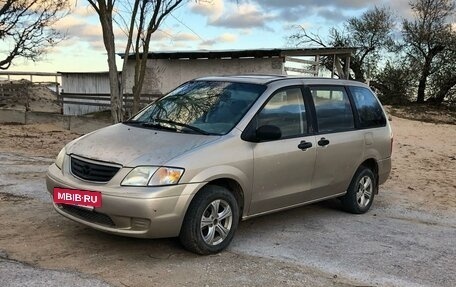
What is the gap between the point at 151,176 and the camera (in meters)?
4.41

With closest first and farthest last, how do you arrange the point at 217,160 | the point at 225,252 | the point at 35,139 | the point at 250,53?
1. the point at 217,160
2. the point at 225,252
3. the point at 35,139
4. the point at 250,53

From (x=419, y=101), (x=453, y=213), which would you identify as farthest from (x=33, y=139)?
(x=419, y=101)

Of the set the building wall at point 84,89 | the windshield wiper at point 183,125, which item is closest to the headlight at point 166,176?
the windshield wiper at point 183,125

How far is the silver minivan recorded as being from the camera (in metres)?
4.45

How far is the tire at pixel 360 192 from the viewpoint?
21.5ft

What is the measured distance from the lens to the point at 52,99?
22109mm

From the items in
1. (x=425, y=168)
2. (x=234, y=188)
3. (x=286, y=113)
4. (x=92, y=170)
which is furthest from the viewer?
(x=425, y=168)

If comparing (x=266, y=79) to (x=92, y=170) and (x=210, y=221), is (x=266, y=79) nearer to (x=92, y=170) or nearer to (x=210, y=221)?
(x=210, y=221)

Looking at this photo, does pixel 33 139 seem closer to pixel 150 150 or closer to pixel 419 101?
pixel 150 150

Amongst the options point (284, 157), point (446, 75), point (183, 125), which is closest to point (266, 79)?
point (284, 157)

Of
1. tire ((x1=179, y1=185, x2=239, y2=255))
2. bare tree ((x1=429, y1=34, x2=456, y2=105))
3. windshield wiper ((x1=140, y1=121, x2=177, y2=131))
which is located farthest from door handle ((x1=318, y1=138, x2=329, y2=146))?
bare tree ((x1=429, y1=34, x2=456, y2=105))

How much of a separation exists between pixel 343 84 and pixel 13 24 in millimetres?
18696

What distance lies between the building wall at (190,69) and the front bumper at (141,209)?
13495 mm

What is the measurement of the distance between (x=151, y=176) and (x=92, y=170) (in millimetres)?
603
